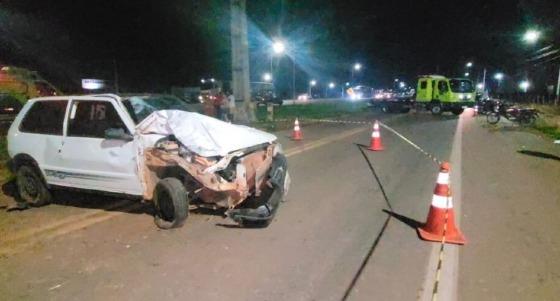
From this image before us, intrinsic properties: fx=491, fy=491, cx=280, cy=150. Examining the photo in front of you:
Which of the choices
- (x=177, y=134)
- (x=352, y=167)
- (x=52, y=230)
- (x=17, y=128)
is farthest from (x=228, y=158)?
(x=352, y=167)

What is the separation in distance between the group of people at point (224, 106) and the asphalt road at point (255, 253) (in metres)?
12.5

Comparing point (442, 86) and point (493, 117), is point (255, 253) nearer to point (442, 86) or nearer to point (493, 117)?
point (493, 117)

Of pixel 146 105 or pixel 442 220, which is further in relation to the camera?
pixel 146 105

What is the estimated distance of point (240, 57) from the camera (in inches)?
872

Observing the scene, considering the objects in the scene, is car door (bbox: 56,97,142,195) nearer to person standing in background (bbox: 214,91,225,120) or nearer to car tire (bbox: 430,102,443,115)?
person standing in background (bbox: 214,91,225,120)

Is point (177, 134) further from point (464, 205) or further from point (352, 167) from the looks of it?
point (352, 167)

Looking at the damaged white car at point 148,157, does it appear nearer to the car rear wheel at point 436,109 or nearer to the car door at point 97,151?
the car door at point 97,151

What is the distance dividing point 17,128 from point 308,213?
452cm

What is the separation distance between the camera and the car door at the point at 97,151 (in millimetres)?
6305

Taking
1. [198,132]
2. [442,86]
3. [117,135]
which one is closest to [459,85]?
[442,86]

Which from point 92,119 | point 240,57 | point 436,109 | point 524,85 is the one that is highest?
point 240,57

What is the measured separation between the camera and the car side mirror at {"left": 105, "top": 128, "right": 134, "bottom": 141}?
6137mm

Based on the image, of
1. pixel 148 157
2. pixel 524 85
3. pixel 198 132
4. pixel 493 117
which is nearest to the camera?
pixel 198 132

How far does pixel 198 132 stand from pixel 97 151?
1526 millimetres
